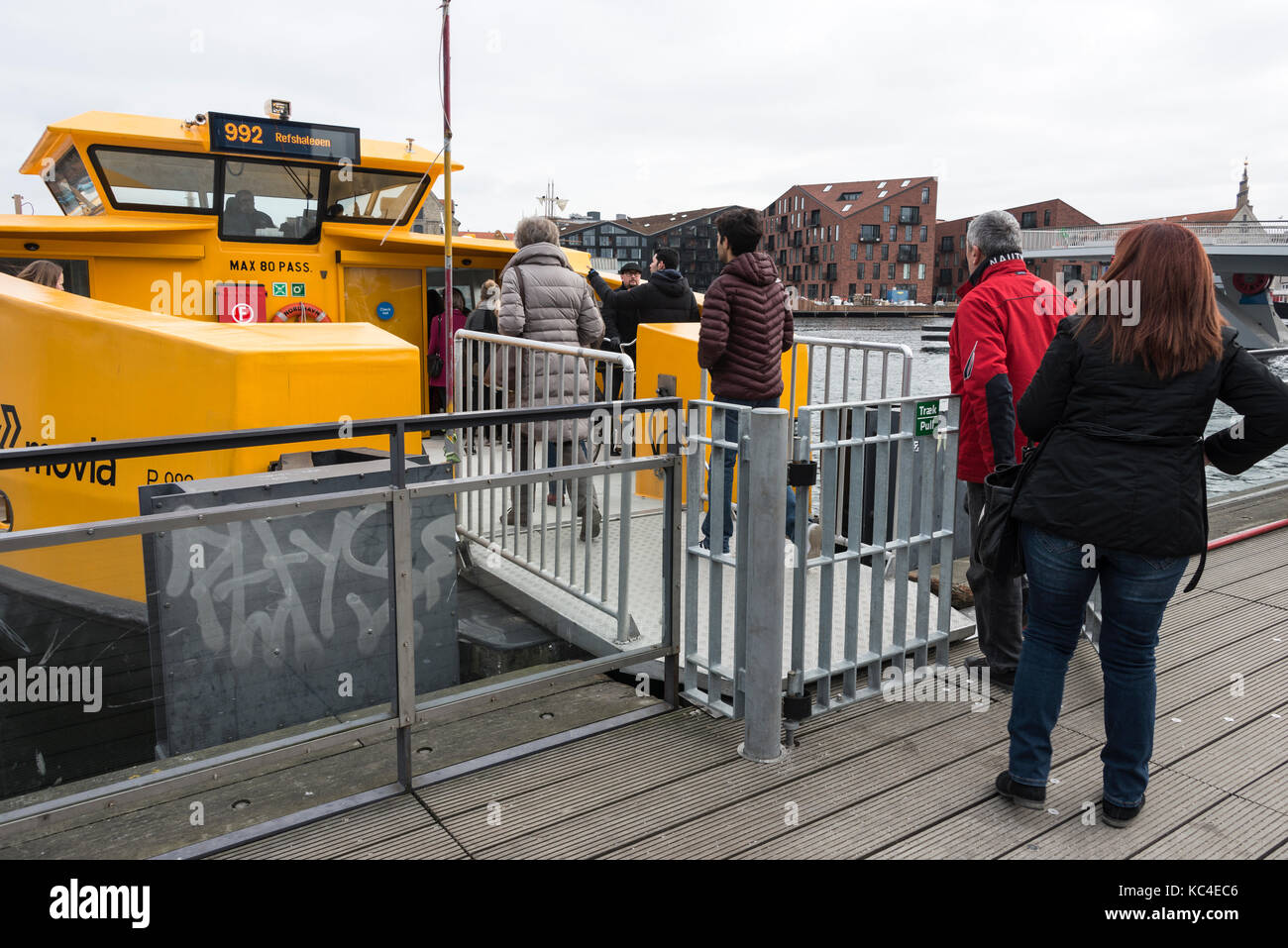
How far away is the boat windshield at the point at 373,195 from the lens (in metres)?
8.15

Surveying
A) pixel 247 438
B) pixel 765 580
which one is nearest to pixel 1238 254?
pixel 765 580

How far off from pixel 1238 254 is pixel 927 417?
61.3 meters

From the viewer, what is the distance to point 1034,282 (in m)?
3.74

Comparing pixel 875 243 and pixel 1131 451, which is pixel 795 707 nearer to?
pixel 1131 451

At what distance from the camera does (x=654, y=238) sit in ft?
374

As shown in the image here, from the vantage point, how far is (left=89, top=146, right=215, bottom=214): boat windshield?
713 centimetres

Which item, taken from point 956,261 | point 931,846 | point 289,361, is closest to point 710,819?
point 931,846

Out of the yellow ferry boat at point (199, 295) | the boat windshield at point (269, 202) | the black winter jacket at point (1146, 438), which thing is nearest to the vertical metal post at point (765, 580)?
the black winter jacket at point (1146, 438)

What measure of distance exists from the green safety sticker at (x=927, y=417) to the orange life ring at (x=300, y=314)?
581 cm

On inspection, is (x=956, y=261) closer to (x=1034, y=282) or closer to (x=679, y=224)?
(x=679, y=224)

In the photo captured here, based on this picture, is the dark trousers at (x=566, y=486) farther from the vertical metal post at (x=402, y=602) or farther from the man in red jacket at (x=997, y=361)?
the man in red jacket at (x=997, y=361)

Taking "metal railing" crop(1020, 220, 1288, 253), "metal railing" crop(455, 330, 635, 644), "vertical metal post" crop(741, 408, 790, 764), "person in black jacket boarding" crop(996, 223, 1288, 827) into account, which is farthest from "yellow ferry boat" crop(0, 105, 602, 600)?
"metal railing" crop(1020, 220, 1288, 253)

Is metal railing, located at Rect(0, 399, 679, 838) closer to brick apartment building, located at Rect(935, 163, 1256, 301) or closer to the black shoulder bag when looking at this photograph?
the black shoulder bag
